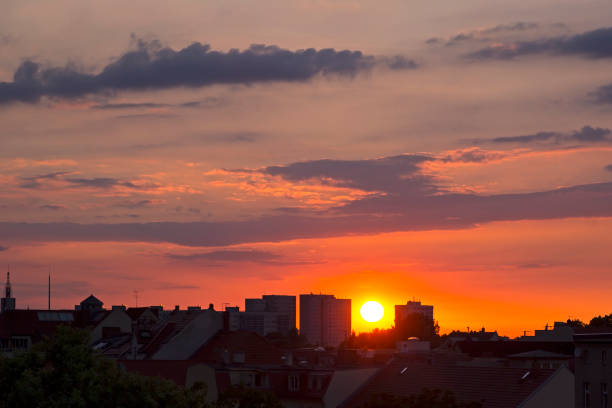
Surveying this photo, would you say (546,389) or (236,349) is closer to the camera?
(546,389)

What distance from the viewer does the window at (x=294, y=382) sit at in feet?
324

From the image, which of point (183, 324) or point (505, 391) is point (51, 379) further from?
point (183, 324)

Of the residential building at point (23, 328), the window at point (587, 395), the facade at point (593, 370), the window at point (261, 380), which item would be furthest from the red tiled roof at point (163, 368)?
the residential building at point (23, 328)

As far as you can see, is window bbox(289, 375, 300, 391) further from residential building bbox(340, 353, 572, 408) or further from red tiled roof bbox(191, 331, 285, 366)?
red tiled roof bbox(191, 331, 285, 366)

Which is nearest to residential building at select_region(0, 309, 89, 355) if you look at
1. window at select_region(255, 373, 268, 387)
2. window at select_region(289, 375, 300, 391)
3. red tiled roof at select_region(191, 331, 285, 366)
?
red tiled roof at select_region(191, 331, 285, 366)

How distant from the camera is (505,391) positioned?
80.8 meters

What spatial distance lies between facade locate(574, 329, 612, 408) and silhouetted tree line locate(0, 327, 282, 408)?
52.9 m

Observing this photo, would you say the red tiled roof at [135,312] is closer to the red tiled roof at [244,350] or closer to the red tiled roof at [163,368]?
the red tiled roof at [244,350]

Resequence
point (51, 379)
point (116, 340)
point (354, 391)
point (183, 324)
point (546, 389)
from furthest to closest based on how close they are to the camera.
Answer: point (116, 340) < point (183, 324) < point (354, 391) < point (546, 389) < point (51, 379)

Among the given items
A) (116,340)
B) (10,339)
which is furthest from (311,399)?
(10,339)

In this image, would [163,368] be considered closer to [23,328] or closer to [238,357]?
[238,357]

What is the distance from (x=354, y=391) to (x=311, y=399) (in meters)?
4.26

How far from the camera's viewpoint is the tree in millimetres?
50125

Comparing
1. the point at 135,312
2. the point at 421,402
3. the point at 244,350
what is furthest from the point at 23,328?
the point at 421,402
